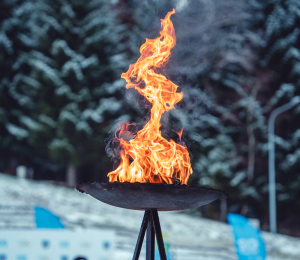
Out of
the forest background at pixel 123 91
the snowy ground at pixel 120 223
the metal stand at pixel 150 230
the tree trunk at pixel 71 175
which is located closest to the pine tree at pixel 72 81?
the forest background at pixel 123 91

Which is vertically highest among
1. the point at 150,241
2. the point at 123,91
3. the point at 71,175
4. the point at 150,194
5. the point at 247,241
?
the point at 123,91

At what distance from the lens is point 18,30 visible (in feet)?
70.9

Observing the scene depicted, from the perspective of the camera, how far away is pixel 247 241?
9.14 m

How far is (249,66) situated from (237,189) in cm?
669

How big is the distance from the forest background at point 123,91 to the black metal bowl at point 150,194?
14712 mm

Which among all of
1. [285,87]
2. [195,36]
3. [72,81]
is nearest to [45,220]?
[195,36]

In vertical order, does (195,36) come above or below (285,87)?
below

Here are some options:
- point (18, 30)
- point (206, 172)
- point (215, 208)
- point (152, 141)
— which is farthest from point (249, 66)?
point (152, 141)

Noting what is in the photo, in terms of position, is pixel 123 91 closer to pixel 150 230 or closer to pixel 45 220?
pixel 45 220

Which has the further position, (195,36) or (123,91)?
(123,91)

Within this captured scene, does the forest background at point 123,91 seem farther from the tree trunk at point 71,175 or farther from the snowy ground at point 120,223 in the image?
the snowy ground at point 120,223

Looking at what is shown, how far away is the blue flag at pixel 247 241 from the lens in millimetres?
9016

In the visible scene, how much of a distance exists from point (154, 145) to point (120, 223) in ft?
34.8

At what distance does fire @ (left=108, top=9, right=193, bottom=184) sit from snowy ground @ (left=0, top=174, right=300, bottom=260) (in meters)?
7.28
